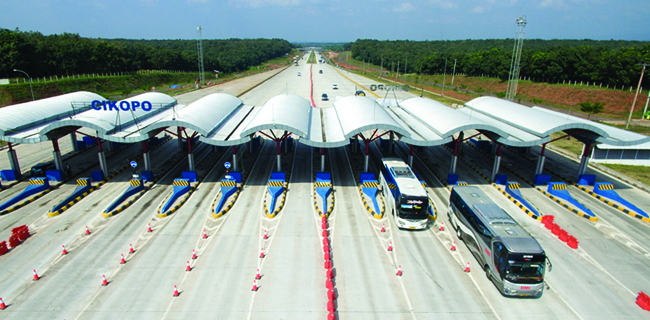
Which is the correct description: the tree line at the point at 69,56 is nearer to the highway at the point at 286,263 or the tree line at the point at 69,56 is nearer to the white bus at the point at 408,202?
the highway at the point at 286,263

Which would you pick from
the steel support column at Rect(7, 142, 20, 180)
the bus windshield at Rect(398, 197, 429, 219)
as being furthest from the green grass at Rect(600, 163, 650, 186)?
the steel support column at Rect(7, 142, 20, 180)

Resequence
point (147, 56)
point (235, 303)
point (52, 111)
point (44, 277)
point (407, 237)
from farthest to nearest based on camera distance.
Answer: point (147, 56) → point (52, 111) → point (407, 237) → point (44, 277) → point (235, 303)

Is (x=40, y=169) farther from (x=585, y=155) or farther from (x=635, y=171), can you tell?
(x=635, y=171)

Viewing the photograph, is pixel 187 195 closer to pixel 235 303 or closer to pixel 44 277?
pixel 44 277

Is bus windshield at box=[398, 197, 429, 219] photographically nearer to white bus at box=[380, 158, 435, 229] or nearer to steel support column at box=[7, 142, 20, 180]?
white bus at box=[380, 158, 435, 229]

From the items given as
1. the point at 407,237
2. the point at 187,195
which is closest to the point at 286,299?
the point at 407,237

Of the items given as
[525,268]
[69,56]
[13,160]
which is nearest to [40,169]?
[13,160]

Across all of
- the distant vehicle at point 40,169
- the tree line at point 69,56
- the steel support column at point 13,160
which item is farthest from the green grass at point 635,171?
the tree line at point 69,56
